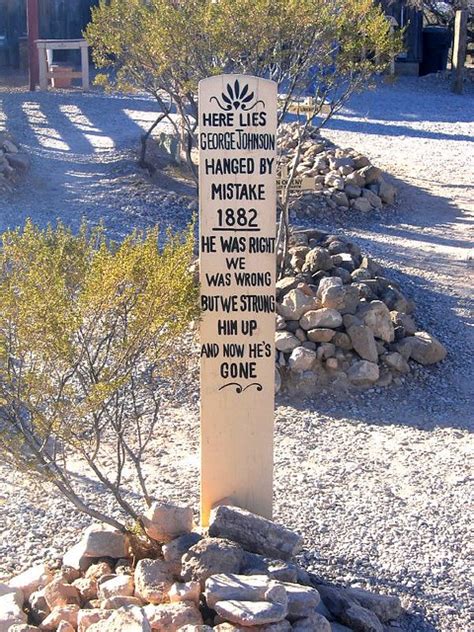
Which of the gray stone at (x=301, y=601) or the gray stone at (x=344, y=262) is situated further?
the gray stone at (x=344, y=262)

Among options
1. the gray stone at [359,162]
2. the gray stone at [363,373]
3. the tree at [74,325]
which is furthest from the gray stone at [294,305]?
the gray stone at [359,162]

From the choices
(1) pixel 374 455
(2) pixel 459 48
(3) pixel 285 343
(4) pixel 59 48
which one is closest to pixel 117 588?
(1) pixel 374 455

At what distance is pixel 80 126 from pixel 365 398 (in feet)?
39.9

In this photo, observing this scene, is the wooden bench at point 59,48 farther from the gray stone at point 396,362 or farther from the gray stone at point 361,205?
the gray stone at point 396,362

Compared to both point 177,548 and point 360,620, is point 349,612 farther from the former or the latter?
point 177,548

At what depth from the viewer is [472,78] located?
90.3 ft

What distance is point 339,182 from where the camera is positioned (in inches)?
551

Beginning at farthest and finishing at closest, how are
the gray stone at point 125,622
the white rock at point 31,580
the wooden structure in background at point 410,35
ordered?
the wooden structure in background at point 410,35
the white rock at point 31,580
the gray stone at point 125,622

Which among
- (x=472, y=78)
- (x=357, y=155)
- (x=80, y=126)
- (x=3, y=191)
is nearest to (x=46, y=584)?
(x=3, y=191)

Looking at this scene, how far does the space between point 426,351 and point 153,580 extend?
15.0 ft

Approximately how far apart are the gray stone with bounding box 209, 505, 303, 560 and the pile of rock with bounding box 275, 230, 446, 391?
3.13 m

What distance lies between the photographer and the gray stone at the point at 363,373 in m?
7.90

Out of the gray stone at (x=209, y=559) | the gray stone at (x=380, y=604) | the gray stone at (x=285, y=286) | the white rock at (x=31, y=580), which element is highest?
the gray stone at (x=285, y=286)

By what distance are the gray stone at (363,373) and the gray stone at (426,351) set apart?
0.53 meters
